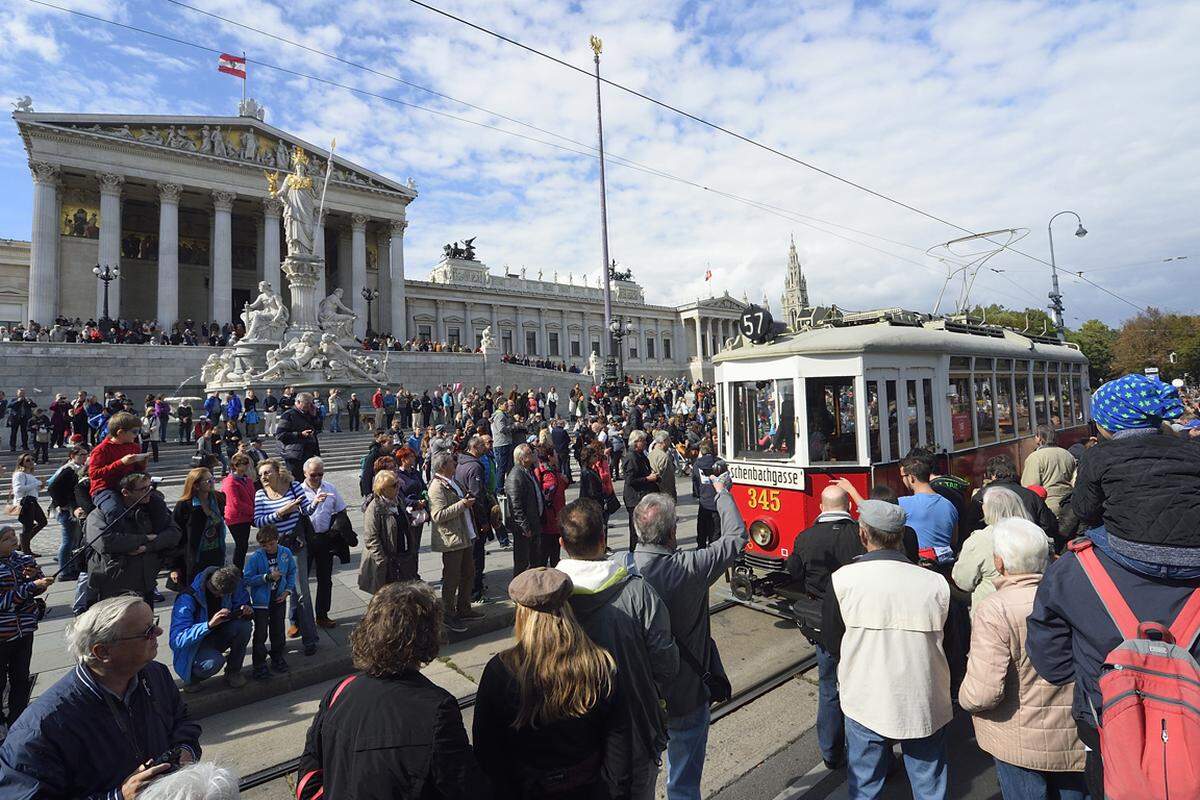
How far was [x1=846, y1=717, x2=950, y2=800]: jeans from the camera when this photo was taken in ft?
9.26

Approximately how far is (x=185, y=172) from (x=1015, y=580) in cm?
4728

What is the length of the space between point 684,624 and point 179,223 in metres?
51.2

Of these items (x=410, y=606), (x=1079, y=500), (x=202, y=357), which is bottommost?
(x=410, y=606)

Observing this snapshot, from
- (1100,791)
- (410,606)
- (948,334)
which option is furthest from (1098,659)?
(948,334)

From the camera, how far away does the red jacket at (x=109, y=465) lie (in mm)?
5312

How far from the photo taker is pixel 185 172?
38.3m

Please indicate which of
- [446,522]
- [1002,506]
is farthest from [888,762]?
[446,522]

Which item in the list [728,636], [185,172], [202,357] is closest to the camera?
[728,636]

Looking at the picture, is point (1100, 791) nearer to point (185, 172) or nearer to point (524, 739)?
point (524, 739)

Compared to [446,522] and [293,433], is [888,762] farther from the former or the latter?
[293,433]

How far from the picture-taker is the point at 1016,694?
2549 mm

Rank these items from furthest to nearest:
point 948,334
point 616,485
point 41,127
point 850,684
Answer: point 41,127 → point 616,485 → point 948,334 → point 850,684

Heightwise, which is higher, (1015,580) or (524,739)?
(1015,580)

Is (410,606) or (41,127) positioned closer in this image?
(410,606)
